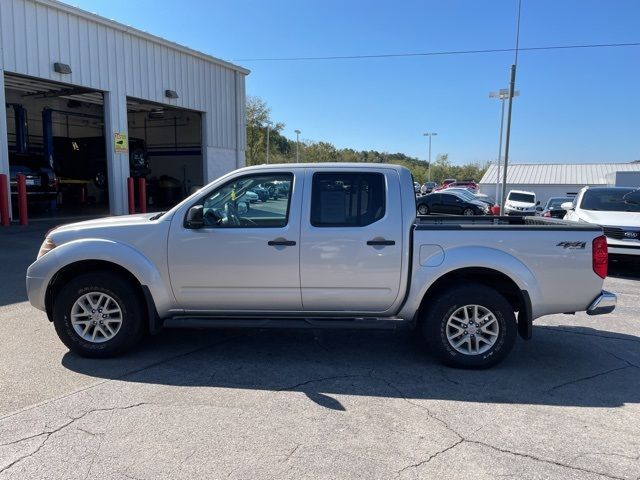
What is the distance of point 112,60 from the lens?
56.5 feet

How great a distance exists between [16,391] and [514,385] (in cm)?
409

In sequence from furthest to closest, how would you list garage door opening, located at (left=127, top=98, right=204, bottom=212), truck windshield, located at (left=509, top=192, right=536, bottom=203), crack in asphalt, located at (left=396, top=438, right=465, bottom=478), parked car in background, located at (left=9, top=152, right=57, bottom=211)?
truck windshield, located at (left=509, top=192, right=536, bottom=203) < garage door opening, located at (left=127, top=98, right=204, bottom=212) < parked car in background, located at (left=9, top=152, right=57, bottom=211) < crack in asphalt, located at (left=396, top=438, right=465, bottom=478)

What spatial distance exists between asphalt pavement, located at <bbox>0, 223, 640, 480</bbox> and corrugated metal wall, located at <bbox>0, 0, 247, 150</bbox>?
11.9 meters

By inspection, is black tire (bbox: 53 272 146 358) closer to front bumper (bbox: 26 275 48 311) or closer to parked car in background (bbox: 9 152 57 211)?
front bumper (bbox: 26 275 48 311)

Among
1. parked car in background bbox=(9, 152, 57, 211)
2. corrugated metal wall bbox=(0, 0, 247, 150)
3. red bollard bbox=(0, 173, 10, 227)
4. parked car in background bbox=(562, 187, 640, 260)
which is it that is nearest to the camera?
parked car in background bbox=(562, 187, 640, 260)

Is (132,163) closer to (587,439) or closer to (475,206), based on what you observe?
(475,206)

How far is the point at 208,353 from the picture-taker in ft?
16.5

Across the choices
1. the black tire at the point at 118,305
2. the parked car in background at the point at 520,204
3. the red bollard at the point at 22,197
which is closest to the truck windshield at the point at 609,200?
the black tire at the point at 118,305

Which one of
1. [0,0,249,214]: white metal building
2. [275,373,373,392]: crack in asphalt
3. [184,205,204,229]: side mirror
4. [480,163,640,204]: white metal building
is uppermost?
[0,0,249,214]: white metal building

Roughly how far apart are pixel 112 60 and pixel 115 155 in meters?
3.17

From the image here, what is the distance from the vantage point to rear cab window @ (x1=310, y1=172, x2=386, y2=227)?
4.64 metres

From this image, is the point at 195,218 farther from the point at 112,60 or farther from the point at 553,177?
the point at 553,177

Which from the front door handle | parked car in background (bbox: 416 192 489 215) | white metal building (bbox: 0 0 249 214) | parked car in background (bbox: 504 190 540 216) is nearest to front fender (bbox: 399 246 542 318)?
the front door handle

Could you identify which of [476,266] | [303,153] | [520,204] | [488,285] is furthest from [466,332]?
[303,153]
